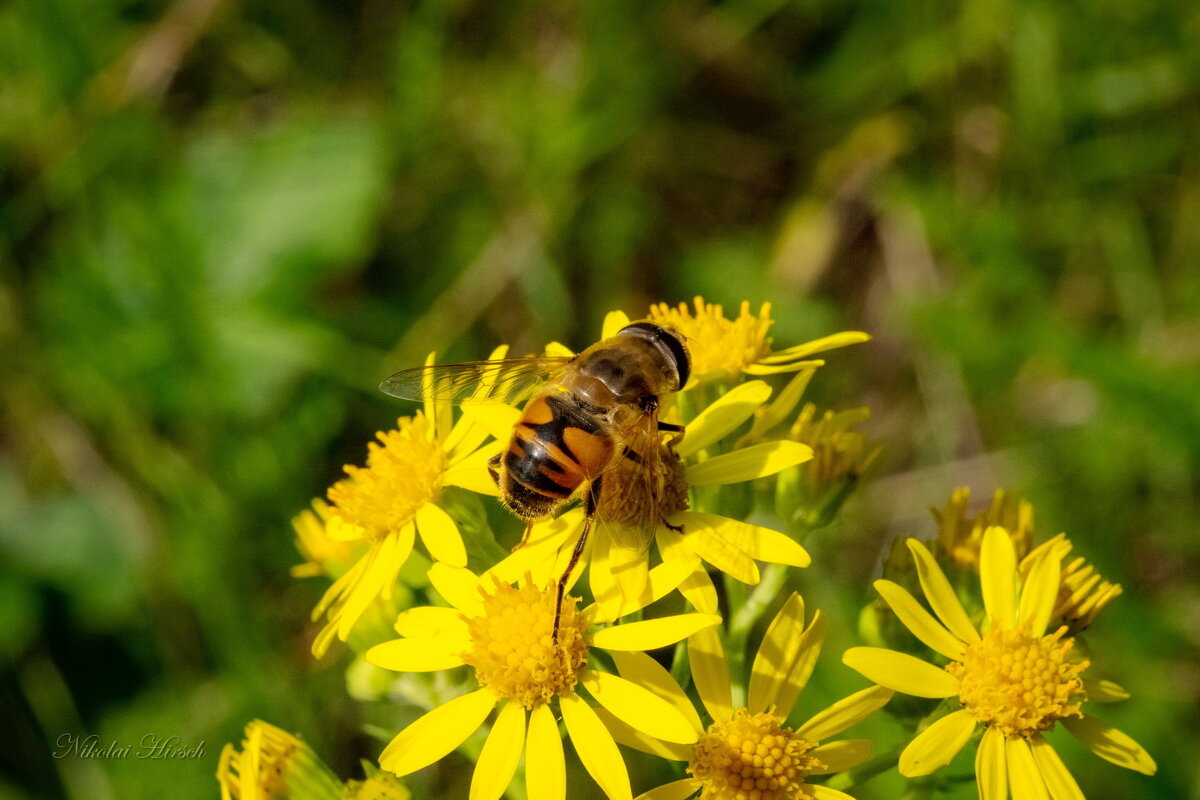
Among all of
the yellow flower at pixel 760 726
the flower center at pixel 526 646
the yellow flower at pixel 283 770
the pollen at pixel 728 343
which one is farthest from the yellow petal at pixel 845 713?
the yellow flower at pixel 283 770

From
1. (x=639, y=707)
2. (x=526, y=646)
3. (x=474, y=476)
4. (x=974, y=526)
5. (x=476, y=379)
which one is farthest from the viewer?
(x=476, y=379)

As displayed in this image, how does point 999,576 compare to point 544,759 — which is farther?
point 999,576

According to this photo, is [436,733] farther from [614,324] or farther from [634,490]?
[614,324]

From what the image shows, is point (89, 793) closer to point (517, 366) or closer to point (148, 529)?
point (148, 529)

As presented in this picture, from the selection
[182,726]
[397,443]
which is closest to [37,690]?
[182,726]

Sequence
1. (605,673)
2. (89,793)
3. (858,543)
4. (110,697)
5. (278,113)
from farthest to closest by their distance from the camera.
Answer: (278,113), (858,543), (110,697), (89,793), (605,673)

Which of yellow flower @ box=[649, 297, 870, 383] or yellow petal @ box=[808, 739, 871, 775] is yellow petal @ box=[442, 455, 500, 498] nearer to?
yellow flower @ box=[649, 297, 870, 383]

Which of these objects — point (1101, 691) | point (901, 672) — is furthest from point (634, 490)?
point (1101, 691)
